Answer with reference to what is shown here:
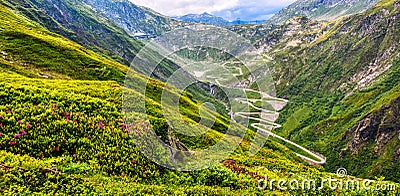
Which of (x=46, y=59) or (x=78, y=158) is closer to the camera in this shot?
(x=78, y=158)

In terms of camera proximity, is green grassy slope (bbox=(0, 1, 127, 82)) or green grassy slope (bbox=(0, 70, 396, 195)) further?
green grassy slope (bbox=(0, 1, 127, 82))

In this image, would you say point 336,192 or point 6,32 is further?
point 6,32

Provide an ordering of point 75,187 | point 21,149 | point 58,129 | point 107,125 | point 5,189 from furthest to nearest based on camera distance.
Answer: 1. point 107,125
2. point 58,129
3. point 21,149
4. point 75,187
5. point 5,189

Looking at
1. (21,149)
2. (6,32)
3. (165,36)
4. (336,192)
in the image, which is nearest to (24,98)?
(21,149)

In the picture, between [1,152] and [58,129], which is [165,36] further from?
[1,152]

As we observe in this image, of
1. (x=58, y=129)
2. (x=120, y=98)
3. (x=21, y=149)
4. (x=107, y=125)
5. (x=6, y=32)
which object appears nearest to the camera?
(x=21, y=149)

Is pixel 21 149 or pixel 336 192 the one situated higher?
pixel 336 192

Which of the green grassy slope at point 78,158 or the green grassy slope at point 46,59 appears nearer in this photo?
the green grassy slope at point 78,158

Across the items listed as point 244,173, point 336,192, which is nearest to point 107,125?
point 244,173

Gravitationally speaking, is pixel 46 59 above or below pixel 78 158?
above

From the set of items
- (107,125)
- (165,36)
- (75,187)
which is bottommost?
(75,187)
